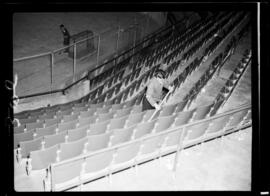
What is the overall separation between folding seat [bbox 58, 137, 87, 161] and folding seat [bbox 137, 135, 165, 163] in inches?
18.8

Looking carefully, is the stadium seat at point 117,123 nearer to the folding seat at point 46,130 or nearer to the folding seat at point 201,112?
the folding seat at point 46,130

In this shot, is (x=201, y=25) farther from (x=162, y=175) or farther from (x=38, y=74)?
(x=162, y=175)

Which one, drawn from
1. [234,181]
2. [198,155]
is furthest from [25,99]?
[234,181]

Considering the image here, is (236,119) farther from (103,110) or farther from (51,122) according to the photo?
(51,122)

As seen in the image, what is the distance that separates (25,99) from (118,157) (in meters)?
2.64

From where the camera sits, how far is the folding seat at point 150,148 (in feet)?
8.80

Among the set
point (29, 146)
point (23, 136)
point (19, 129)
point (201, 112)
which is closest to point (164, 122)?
point (201, 112)

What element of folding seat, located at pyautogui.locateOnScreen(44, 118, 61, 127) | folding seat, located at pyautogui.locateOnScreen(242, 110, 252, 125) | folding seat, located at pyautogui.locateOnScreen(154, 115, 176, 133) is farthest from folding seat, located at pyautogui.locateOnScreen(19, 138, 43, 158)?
folding seat, located at pyautogui.locateOnScreen(242, 110, 252, 125)

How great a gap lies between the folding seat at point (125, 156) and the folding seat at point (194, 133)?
53 cm

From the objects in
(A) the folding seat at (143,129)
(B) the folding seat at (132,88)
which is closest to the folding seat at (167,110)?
(A) the folding seat at (143,129)

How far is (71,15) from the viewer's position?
26.2ft

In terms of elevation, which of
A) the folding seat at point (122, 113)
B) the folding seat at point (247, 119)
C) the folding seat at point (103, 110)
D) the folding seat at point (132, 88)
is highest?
the folding seat at point (132, 88)

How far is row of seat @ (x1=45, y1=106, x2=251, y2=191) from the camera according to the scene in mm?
2307

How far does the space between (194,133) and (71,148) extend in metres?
1.08
